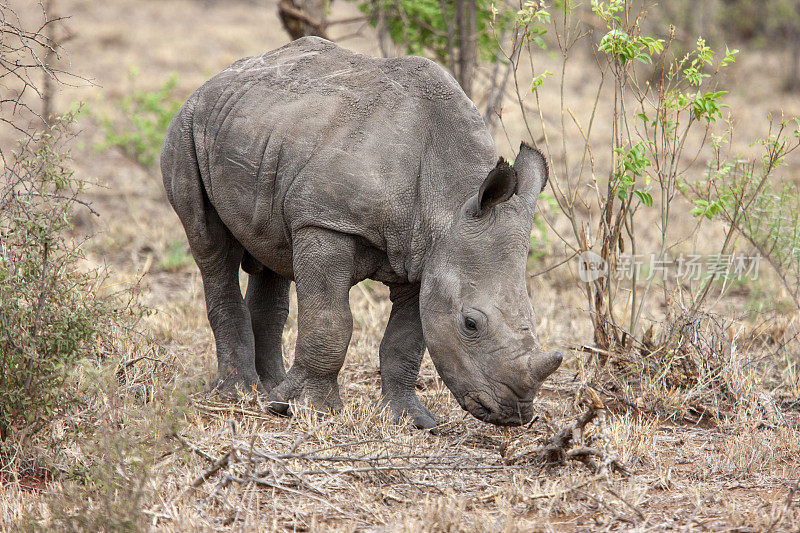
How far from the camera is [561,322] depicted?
823 centimetres

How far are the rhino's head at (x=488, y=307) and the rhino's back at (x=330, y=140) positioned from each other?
1.16 feet

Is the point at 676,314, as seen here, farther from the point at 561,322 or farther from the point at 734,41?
the point at 734,41

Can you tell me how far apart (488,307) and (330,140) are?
1.31m

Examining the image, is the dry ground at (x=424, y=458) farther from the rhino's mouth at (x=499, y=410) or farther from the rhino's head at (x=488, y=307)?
the rhino's head at (x=488, y=307)

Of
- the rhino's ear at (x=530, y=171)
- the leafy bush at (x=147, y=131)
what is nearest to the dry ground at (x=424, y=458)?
the rhino's ear at (x=530, y=171)

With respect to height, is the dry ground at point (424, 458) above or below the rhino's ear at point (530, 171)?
below

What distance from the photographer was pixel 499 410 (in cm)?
471

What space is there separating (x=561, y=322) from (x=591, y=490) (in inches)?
153

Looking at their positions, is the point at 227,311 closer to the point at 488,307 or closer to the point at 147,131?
the point at 488,307

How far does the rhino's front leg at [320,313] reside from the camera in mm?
5152

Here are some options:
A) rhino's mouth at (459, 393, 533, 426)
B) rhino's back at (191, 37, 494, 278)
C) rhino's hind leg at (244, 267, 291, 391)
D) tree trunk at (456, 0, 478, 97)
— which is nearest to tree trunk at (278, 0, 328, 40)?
tree trunk at (456, 0, 478, 97)

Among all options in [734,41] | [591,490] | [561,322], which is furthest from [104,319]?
[734,41]

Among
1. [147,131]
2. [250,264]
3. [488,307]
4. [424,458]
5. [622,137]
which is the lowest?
[424,458]

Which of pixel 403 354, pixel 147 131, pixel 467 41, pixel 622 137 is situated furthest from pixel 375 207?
pixel 147 131
